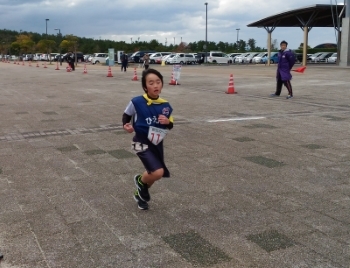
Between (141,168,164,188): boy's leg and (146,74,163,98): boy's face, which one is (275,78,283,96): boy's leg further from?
(146,74,163,98): boy's face

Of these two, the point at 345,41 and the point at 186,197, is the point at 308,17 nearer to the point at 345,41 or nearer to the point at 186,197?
the point at 345,41

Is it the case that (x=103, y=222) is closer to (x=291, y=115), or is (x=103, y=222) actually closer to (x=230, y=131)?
(x=230, y=131)

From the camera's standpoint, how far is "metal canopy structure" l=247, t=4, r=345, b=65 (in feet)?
129

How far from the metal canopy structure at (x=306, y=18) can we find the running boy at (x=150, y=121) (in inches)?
1469

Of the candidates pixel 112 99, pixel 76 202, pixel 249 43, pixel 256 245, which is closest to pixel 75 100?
pixel 112 99

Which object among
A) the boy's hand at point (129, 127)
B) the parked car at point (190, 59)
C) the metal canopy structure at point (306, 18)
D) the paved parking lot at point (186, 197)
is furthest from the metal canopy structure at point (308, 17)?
the boy's hand at point (129, 127)

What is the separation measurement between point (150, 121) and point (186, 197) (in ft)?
3.56

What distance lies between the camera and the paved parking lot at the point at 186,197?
3.46 metres

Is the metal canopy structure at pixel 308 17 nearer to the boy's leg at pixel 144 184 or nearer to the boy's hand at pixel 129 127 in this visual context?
the boy's leg at pixel 144 184

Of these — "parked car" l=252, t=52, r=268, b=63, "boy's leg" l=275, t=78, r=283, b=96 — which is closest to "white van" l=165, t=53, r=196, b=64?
"parked car" l=252, t=52, r=268, b=63

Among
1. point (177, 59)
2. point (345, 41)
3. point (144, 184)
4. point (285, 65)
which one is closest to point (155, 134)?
point (144, 184)

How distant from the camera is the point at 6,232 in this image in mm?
3877

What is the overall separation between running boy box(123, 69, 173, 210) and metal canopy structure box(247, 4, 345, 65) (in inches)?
1469

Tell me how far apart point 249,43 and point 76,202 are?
97740 mm
